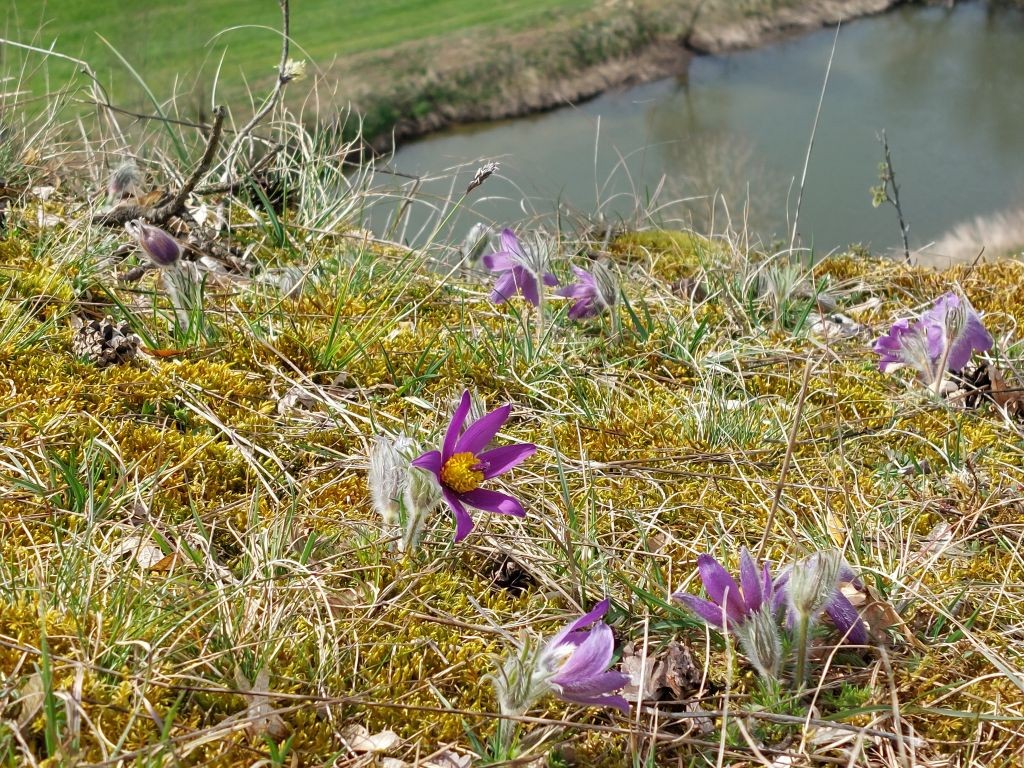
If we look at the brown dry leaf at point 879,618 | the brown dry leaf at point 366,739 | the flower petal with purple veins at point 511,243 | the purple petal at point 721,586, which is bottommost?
the brown dry leaf at point 879,618

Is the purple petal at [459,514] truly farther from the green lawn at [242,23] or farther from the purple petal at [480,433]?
the green lawn at [242,23]

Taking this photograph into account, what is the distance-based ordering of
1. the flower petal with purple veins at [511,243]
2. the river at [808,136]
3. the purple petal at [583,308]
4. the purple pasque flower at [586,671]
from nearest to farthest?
the purple pasque flower at [586,671]
the flower petal with purple veins at [511,243]
the purple petal at [583,308]
the river at [808,136]

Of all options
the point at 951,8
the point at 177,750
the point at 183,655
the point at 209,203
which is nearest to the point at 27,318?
the point at 183,655

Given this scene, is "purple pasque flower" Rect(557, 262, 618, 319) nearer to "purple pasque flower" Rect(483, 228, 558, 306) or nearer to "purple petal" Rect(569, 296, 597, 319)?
"purple petal" Rect(569, 296, 597, 319)

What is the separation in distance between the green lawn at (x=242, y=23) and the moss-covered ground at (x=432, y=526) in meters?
4.72

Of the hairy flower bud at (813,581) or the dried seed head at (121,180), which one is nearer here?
the hairy flower bud at (813,581)

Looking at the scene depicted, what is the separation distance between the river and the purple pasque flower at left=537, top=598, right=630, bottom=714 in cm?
557

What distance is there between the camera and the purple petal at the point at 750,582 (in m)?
1.23

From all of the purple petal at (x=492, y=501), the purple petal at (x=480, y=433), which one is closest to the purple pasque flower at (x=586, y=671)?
the purple petal at (x=492, y=501)

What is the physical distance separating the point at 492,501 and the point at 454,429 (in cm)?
12

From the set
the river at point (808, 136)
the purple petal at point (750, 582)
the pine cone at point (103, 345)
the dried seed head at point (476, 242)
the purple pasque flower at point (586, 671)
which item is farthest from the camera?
the river at point (808, 136)

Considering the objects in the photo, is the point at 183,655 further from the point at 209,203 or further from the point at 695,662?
the point at 209,203

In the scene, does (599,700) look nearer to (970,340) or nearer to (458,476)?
(458,476)

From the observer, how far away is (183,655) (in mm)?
1172
